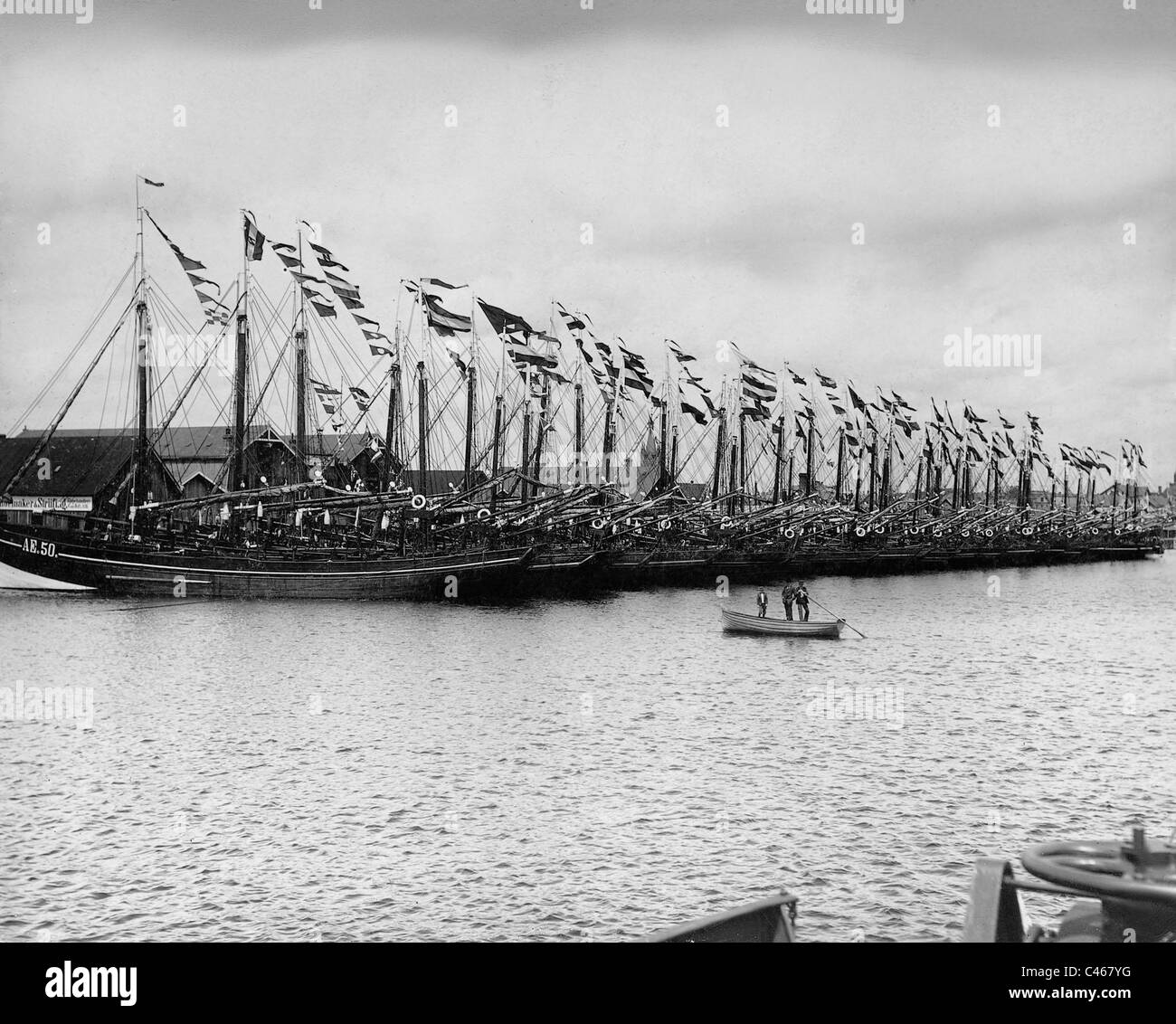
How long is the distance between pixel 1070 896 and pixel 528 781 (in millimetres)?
12179

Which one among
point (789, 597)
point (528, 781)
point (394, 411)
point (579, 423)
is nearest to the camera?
point (528, 781)

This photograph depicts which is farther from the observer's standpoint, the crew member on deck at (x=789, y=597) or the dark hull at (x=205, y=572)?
the dark hull at (x=205, y=572)

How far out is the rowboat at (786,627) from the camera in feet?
127

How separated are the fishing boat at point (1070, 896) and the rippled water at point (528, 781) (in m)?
4.43

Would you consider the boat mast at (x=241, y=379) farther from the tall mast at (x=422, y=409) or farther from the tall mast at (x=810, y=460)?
the tall mast at (x=810, y=460)

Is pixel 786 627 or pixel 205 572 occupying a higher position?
pixel 205 572

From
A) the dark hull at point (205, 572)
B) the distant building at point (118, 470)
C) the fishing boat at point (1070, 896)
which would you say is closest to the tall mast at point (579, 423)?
the distant building at point (118, 470)

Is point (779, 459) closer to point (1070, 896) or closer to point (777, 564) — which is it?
point (777, 564)

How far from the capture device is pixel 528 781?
61.7 ft

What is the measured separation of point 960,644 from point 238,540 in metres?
30.8

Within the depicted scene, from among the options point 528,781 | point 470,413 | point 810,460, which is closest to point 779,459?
point 810,460
